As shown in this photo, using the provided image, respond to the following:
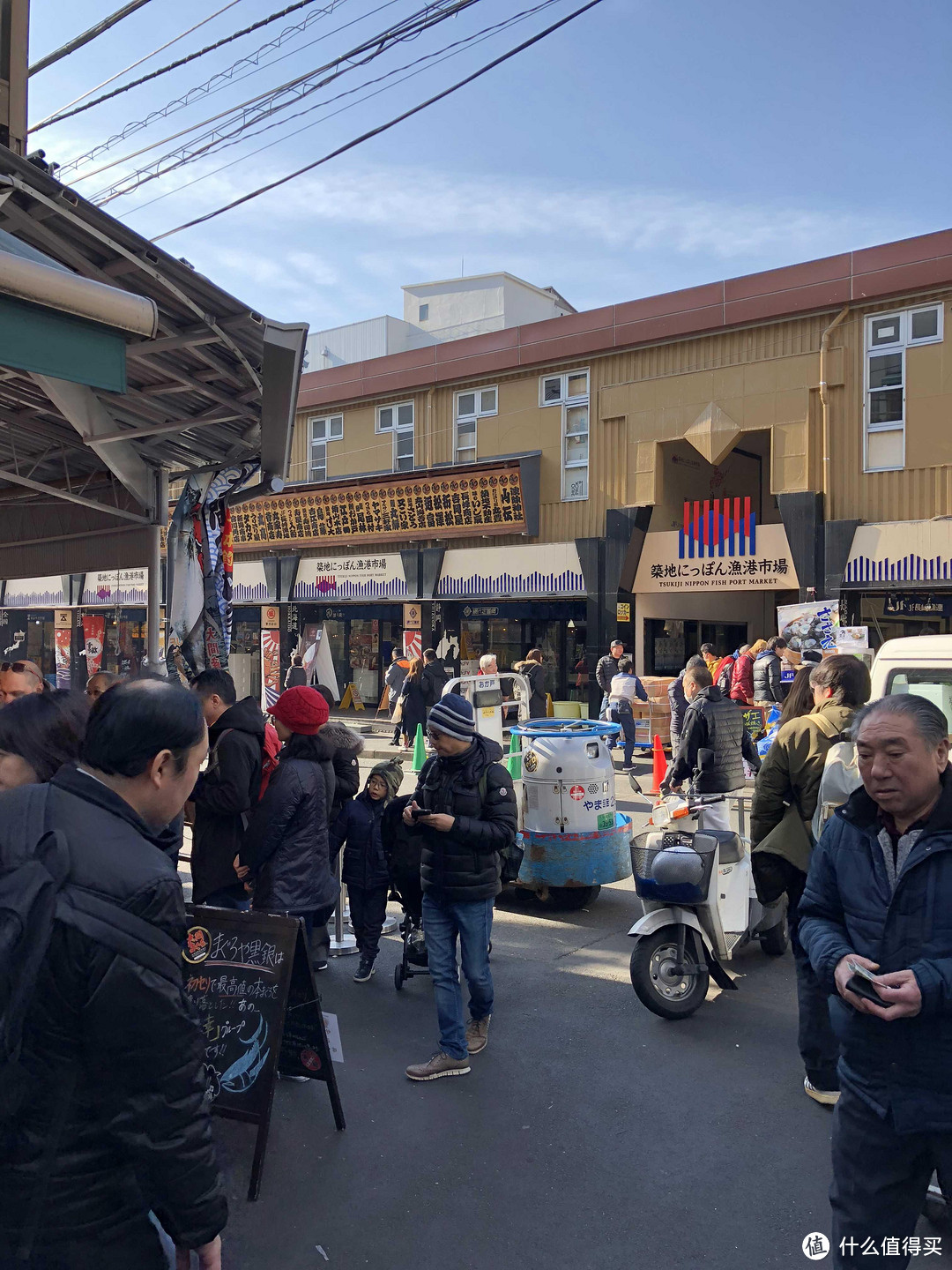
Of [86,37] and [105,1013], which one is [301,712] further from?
[86,37]

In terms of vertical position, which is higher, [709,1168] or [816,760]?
[816,760]

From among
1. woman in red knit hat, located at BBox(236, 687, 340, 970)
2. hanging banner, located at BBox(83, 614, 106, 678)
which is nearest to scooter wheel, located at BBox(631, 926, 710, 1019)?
woman in red knit hat, located at BBox(236, 687, 340, 970)

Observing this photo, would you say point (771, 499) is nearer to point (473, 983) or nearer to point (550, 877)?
point (550, 877)

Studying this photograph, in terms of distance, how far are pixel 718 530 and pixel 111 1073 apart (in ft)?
55.9

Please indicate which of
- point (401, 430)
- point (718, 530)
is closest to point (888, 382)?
point (718, 530)

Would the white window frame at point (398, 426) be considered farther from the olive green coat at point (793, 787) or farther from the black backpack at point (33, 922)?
the black backpack at point (33, 922)

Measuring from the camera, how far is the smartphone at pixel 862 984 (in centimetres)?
230

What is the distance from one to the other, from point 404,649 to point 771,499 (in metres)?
9.64

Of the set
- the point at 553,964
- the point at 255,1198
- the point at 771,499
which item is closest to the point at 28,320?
the point at 255,1198

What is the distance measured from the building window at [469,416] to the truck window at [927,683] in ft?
51.5

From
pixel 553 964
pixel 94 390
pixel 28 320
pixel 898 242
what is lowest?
pixel 553 964

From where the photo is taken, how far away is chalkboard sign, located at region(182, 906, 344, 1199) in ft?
12.2

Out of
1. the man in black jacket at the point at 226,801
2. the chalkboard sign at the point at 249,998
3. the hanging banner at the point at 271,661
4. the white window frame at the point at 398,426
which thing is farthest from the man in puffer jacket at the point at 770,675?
the hanging banner at the point at 271,661

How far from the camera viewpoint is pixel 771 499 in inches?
889
